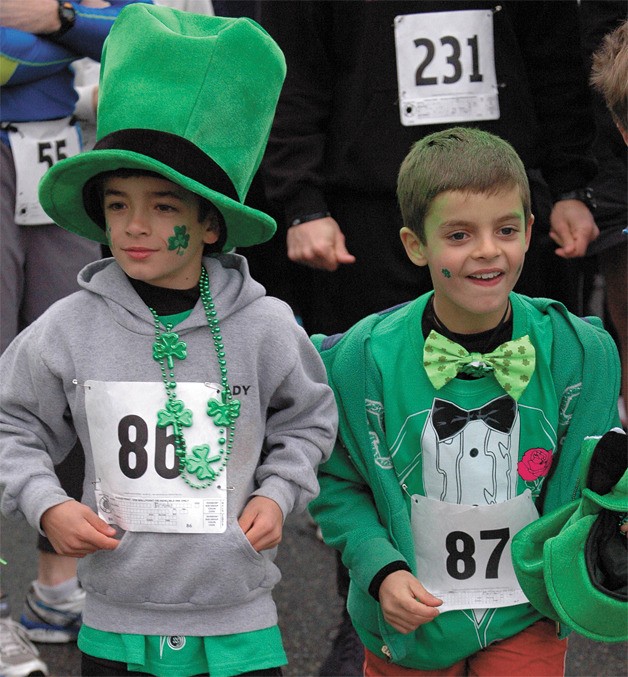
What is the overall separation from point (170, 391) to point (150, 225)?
39 cm

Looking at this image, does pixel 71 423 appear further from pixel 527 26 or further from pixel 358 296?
pixel 527 26

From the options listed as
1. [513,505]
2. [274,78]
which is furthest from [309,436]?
[274,78]

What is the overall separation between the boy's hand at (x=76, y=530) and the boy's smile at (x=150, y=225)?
567 millimetres

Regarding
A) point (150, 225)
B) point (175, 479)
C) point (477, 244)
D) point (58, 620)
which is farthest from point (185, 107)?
point (58, 620)

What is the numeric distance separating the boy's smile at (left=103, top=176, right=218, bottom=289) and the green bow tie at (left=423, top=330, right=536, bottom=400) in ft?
2.12

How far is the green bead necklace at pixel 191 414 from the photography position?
283cm

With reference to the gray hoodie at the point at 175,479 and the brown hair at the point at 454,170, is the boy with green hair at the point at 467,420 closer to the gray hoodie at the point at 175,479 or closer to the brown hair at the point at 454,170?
the brown hair at the point at 454,170

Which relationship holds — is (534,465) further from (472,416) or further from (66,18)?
(66,18)

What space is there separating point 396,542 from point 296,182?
51.2 inches

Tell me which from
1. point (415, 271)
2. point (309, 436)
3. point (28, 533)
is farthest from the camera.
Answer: point (28, 533)

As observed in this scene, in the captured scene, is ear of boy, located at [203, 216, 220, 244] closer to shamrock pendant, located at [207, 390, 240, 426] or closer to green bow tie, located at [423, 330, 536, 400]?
shamrock pendant, located at [207, 390, 240, 426]

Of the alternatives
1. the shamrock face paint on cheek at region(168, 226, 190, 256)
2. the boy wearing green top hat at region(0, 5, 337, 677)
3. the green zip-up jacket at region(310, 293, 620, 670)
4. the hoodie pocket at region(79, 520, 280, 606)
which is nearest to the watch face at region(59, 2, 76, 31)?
the boy wearing green top hat at region(0, 5, 337, 677)

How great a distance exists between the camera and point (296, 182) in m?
3.84

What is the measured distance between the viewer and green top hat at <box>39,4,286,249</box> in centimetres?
285
